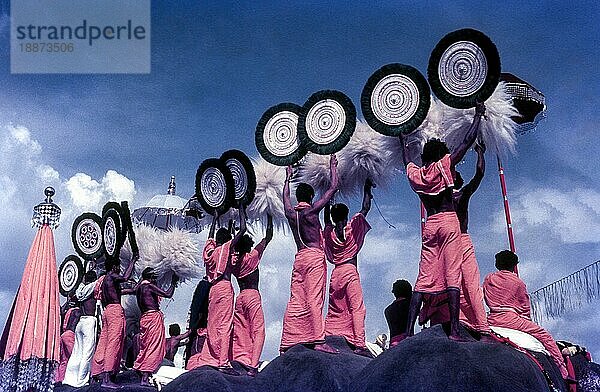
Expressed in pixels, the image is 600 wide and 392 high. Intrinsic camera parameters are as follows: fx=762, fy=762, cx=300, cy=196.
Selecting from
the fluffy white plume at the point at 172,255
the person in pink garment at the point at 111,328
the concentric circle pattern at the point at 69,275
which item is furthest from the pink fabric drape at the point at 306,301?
the concentric circle pattern at the point at 69,275

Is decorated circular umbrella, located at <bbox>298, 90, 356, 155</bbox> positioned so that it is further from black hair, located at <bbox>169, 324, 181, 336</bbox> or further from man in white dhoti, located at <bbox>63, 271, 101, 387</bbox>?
black hair, located at <bbox>169, 324, 181, 336</bbox>

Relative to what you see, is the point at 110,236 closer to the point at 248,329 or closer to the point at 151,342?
the point at 151,342

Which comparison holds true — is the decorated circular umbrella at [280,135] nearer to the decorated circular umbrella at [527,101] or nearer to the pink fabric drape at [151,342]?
the decorated circular umbrella at [527,101]

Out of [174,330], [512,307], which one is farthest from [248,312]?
[174,330]

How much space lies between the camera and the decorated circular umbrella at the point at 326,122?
819 cm

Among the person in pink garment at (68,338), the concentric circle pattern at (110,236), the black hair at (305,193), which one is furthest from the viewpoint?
the person in pink garment at (68,338)

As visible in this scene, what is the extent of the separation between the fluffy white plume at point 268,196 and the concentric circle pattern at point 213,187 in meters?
0.42

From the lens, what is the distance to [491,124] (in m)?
6.95

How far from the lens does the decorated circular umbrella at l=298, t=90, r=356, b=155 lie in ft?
26.9

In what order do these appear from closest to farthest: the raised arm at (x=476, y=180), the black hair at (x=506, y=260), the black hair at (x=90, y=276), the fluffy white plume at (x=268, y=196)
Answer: the raised arm at (x=476, y=180) < the black hair at (x=506, y=260) < the fluffy white plume at (x=268, y=196) < the black hair at (x=90, y=276)

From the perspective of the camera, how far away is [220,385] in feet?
24.9

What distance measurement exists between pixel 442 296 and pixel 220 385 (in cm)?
271

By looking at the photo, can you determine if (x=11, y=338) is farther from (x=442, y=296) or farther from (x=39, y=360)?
(x=442, y=296)

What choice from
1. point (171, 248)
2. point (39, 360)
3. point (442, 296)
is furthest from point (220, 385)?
point (171, 248)
